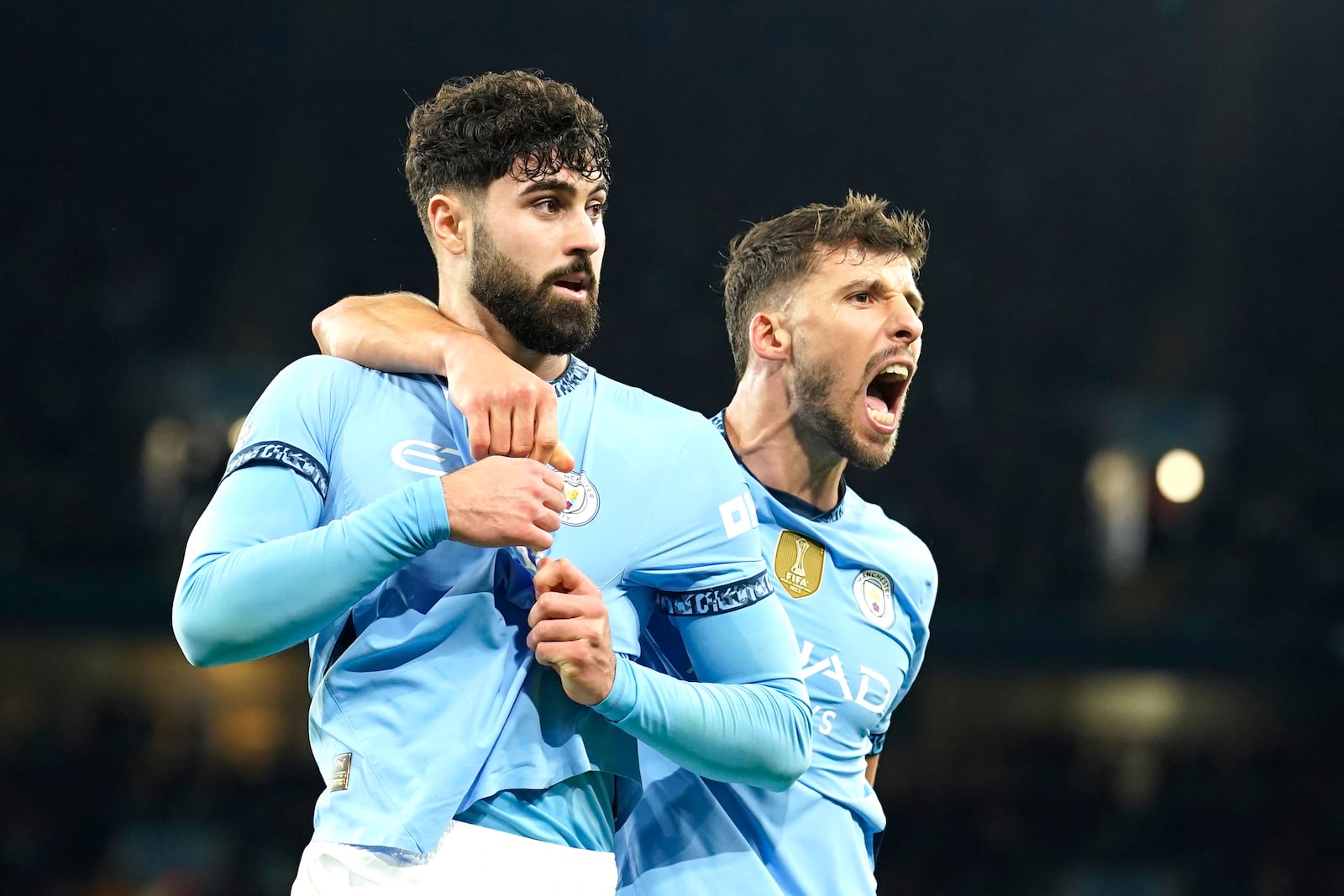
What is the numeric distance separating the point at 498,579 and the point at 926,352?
9.94 m

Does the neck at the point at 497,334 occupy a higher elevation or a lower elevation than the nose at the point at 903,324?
lower

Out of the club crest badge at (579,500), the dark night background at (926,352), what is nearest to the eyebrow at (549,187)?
the club crest badge at (579,500)

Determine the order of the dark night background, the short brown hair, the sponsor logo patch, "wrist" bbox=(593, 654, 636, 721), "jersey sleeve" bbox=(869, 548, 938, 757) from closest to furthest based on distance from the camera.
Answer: "wrist" bbox=(593, 654, 636, 721) → the sponsor logo patch → "jersey sleeve" bbox=(869, 548, 938, 757) → the short brown hair → the dark night background

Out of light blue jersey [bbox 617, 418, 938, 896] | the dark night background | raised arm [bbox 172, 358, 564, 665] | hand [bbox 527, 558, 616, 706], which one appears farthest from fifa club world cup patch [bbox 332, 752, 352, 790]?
the dark night background

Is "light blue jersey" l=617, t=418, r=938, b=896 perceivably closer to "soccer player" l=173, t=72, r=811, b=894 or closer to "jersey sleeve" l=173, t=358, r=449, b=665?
"soccer player" l=173, t=72, r=811, b=894

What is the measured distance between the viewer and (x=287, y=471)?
194cm

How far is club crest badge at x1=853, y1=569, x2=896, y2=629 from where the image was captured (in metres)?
2.89

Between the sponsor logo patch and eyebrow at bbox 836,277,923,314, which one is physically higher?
eyebrow at bbox 836,277,923,314

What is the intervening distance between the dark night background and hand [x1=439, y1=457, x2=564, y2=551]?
7.45 m

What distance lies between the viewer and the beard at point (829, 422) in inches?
118

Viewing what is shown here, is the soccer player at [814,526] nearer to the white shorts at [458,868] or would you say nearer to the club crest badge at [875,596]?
the club crest badge at [875,596]

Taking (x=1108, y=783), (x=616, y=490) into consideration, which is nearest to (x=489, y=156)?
(x=616, y=490)

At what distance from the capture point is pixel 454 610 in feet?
6.32

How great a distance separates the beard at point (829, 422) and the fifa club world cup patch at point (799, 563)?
234mm
